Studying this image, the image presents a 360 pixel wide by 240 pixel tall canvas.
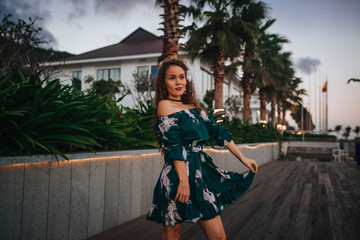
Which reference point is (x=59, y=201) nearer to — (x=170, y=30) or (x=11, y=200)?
(x=11, y=200)

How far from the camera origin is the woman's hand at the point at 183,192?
1410 mm

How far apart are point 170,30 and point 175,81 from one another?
19.4ft

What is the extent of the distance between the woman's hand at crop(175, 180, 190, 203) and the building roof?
19.3m

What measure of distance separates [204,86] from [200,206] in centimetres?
2134

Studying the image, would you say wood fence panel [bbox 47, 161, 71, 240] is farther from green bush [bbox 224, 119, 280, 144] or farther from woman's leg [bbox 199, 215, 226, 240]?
green bush [bbox 224, 119, 280, 144]

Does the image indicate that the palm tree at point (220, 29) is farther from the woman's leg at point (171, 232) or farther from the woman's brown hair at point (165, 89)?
the woman's leg at point (171, 232)

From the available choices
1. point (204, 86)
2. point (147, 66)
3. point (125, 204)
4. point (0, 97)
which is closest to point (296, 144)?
point (204, 86)

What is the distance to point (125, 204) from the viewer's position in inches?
131

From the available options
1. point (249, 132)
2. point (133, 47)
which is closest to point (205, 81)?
point (133, 47)

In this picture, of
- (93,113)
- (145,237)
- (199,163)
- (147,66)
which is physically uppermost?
(147,66)

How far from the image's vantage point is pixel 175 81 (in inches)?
67.4

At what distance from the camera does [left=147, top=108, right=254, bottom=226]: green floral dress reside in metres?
1.47

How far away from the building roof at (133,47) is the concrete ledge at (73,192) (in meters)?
17.5

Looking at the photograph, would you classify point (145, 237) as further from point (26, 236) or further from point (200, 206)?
point (200, 206)
